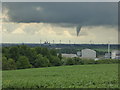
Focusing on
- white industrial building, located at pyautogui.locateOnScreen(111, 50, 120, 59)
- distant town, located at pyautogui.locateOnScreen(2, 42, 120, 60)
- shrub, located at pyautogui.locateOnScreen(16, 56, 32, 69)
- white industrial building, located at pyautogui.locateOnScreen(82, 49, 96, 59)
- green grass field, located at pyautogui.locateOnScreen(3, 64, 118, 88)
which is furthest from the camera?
white industrial building, located at pyautogui.locateOnScreen(82, 49, 96, 59)

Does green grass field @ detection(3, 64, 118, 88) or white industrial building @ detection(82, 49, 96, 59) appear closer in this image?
green grass field @ detection(3, 64, 118, 88)

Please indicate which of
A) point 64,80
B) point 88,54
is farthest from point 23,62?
point 64,80

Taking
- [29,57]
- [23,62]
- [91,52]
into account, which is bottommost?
[23,62]

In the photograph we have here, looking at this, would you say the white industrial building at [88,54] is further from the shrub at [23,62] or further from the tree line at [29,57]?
the shrub at [23,62]

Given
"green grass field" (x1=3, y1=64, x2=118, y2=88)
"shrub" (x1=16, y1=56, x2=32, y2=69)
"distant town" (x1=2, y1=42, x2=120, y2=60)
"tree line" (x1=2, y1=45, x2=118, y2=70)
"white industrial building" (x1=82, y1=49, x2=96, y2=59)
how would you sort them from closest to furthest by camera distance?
"green grass field" (x1=3, y1=64, x2=118, y2=88), "distant town" (x1=2, y1=42, x2=120, y2=60), "tree line" (x1=2, y1=45, x2=118, y2=70), "shrub" (x1=16, y1=56, x2=32, y2=69), "white industrial building" (x1=82, y1=49, x2=96, y2=59)

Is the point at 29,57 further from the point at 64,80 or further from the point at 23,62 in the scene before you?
the point at 64,80

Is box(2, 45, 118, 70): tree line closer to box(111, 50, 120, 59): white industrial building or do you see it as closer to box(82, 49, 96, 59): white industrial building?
box(82, 49, 96, 59): white industrial building

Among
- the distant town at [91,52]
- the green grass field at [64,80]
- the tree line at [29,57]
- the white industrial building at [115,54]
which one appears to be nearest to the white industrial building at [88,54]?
the distant town at [91,52]

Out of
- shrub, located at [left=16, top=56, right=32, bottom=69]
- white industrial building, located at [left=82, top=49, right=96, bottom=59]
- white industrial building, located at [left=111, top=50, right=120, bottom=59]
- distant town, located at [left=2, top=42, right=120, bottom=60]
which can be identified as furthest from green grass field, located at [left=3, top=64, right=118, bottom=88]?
white industrial building, located at [left=82, top=49, right=96, bottom=59]

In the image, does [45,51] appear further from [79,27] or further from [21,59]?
[79,27]
